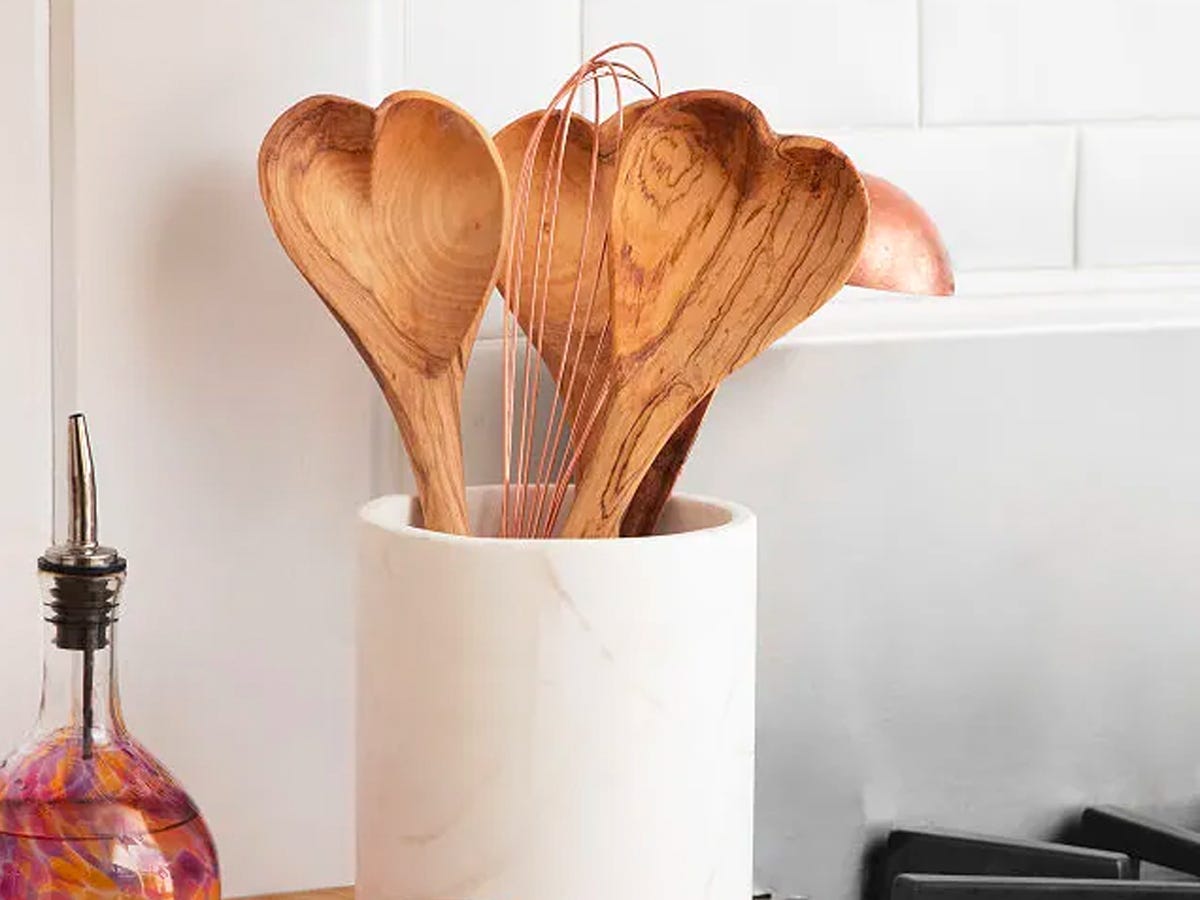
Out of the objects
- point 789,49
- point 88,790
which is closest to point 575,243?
point 789,49

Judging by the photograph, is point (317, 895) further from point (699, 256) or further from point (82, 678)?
point (699, 256)

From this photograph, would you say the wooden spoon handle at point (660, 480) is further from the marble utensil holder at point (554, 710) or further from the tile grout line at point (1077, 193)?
the tile grout line at point (1077, 193)

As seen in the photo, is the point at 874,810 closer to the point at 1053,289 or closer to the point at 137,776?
the point at 1053,289

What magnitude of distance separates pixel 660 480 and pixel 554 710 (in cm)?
14

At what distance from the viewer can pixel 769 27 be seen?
946mm

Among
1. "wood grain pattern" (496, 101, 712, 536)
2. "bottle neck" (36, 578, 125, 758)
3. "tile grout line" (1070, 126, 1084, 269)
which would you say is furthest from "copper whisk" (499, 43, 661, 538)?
"tile grout line" (1070, 126, 1084, 269)

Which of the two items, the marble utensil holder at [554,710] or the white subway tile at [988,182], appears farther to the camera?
the white subway tile at [988,182]

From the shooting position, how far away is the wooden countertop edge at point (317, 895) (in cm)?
88

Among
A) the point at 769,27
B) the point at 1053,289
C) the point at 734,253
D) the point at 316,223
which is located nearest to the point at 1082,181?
the point at 1053,289

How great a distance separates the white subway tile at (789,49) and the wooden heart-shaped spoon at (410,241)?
0.16 m

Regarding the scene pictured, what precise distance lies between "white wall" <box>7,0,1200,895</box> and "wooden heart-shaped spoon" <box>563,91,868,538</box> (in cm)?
13

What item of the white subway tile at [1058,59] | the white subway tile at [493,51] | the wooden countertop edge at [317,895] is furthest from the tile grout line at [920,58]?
the wooden countertop edge at [317,895]

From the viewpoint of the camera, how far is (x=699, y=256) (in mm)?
783

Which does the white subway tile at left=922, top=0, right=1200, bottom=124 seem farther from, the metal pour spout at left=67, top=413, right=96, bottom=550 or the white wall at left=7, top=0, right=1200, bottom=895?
the metal pour spout at left=67, top=413, right=96, bottom=550
